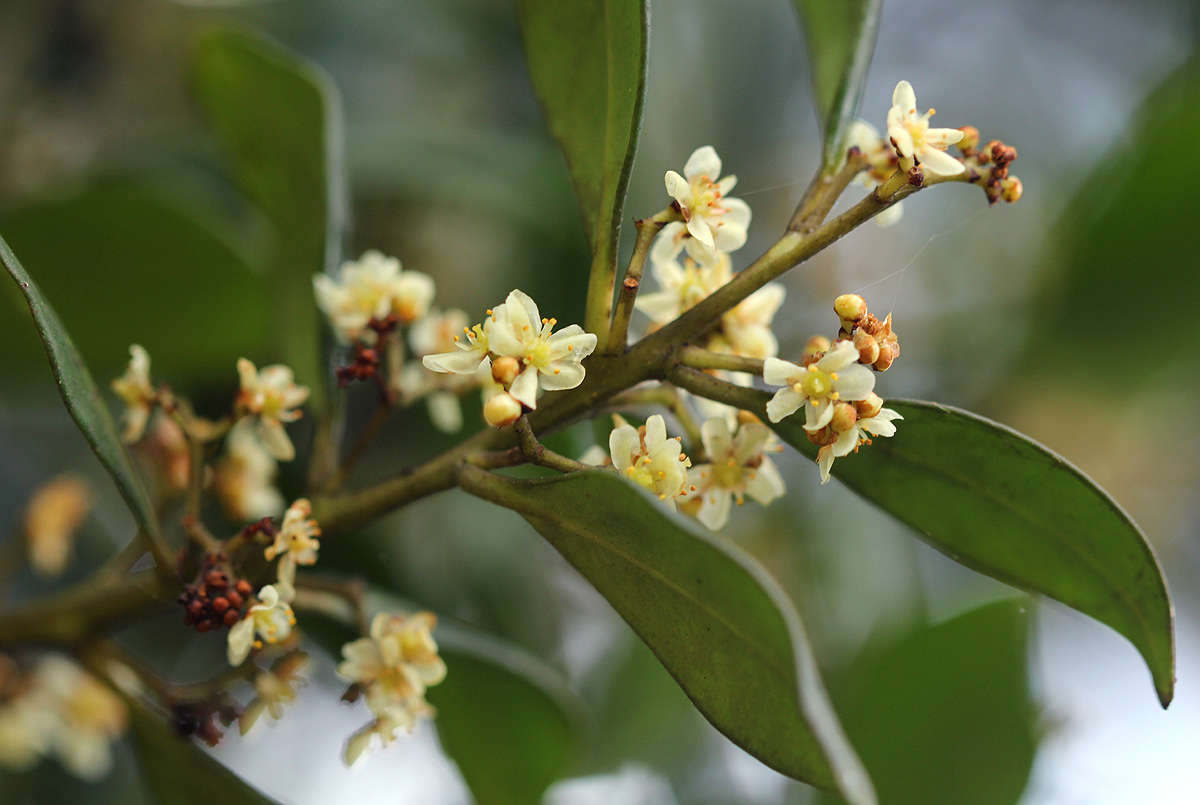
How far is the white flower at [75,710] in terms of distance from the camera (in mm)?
1661

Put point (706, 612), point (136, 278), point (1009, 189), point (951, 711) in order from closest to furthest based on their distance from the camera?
point (706, 612) → point (1009, 189) → point (951, 711) → point (136, 278)

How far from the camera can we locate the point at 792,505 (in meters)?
2.45

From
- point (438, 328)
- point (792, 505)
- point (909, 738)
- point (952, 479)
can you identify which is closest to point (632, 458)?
point (952, 479)

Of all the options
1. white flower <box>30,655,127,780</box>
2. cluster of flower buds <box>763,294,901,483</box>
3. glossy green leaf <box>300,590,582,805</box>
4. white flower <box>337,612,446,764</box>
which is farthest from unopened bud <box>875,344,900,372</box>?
white flower <box>30,655,127,780</box>

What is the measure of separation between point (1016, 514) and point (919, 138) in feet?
1.11

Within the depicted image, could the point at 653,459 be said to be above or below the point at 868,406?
below

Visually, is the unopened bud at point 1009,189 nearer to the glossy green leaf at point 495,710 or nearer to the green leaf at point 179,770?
the glossy green leaf at point 495,710

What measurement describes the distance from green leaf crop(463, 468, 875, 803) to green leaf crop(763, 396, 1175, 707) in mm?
234

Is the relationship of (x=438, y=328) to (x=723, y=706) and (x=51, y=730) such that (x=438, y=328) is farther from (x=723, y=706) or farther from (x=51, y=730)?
(x=51, y=730)

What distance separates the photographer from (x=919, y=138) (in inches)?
39.2

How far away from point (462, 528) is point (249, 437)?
2.63 ft

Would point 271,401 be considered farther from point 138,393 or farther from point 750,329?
point 750,329

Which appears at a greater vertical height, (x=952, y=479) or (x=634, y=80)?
(x=634, y=80)

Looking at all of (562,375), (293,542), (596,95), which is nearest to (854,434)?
(562,375)
